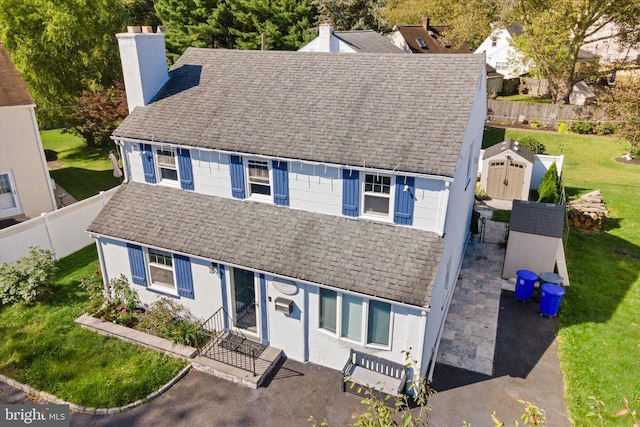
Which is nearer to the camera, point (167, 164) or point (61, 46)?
point (167, 164)

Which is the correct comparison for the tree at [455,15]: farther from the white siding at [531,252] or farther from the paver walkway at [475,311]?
the white siding at [531,252]

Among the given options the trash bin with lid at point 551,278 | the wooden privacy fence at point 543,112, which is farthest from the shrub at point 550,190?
the wooden privacy fence at point 543,112

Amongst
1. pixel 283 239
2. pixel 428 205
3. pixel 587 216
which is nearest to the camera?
pixel 428 205

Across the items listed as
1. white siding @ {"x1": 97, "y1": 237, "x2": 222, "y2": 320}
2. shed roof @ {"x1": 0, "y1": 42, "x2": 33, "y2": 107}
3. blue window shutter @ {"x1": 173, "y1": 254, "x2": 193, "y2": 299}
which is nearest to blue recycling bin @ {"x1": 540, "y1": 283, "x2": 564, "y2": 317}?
white siding @ {"x1": 97, "y1": 237, "x2": 222, "y2": 320}

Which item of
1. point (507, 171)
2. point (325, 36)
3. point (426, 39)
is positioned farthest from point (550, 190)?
point (426, 39)

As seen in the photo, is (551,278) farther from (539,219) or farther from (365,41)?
(365,41)

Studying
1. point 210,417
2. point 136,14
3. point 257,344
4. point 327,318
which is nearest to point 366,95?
point 327,318

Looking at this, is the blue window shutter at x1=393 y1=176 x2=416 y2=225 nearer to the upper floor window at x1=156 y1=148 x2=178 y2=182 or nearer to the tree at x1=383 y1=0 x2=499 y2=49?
the upper floor window at x1=156 y1=148 x2=178 y2=182
